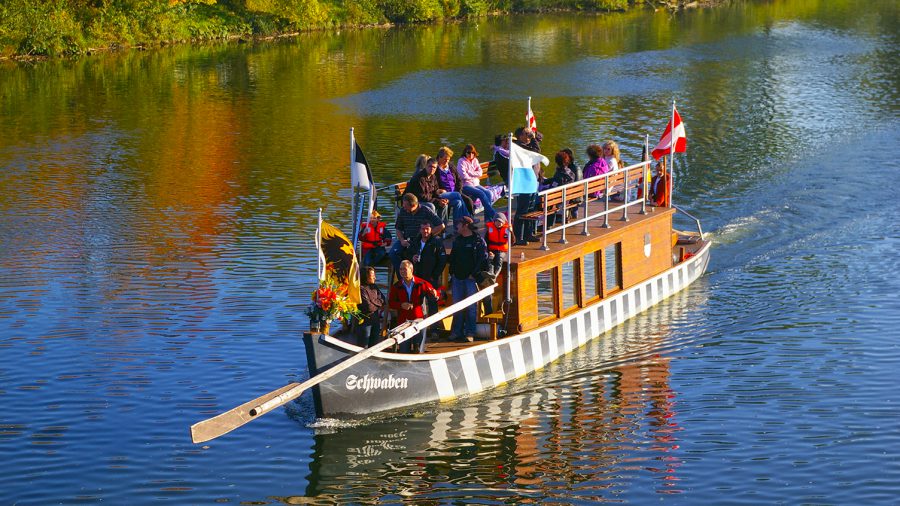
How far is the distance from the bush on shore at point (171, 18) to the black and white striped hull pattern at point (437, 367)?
64450 mm

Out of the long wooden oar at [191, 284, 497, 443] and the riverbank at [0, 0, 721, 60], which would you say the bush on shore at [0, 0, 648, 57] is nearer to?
the riverbank at [0, 0, 721, 60]

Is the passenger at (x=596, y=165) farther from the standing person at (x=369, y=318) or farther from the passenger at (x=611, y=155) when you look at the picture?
the standing person at (x=369, y=318)

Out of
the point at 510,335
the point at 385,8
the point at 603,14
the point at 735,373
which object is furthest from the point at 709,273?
the point at 603,14

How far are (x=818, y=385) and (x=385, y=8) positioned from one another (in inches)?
3617

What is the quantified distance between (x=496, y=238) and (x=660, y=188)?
8.75m

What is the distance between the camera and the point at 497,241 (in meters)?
26.2

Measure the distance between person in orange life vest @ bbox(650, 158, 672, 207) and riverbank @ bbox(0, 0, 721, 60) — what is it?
200 feet

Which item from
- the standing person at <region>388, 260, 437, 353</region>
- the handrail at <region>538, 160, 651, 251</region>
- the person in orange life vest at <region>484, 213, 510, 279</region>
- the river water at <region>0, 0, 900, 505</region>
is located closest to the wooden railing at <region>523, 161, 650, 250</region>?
the handrail at <region>538, 160, 651, 251</region>

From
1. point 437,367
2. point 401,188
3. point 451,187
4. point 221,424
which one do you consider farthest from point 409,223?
point 221,424

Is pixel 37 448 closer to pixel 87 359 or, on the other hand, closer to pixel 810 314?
pixel 87 359

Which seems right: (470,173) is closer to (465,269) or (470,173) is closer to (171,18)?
(465,269)

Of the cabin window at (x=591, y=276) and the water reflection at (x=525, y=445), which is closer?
the water reflection at (x=525, y=445)

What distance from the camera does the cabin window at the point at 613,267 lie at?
3061 centimetres

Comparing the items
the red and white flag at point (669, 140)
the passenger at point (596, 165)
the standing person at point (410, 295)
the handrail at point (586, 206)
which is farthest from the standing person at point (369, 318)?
the red and white flag at point (669, 140)
